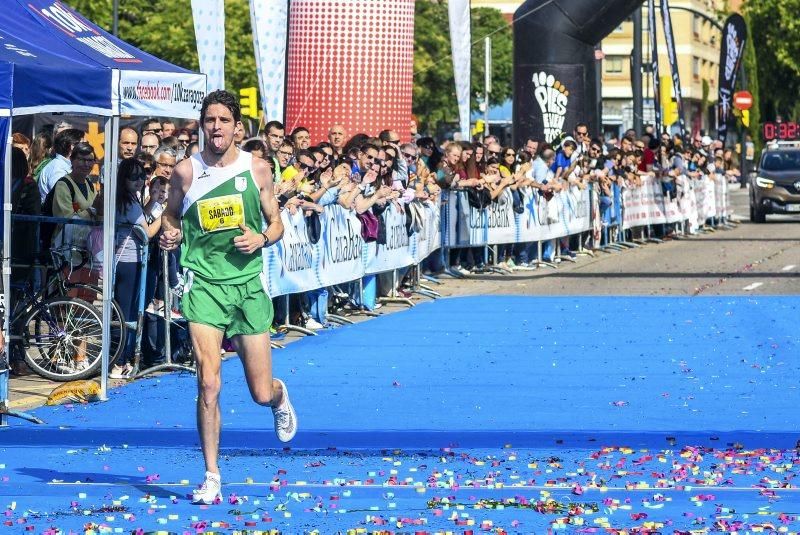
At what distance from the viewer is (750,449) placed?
10000mm

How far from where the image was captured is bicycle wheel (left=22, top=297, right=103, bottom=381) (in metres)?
13.1

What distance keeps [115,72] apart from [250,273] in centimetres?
344

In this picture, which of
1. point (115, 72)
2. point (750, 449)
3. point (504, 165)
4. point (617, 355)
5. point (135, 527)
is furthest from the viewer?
point (504, 165)

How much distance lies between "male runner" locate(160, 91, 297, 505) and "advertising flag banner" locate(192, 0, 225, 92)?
8.34 m

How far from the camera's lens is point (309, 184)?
17078 mm

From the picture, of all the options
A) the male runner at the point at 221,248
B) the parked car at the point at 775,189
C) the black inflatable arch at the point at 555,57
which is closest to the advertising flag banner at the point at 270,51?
the black inflatable arch at the point at 555,57

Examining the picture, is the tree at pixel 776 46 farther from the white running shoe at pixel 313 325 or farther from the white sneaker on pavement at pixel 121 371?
the white sneaker on pavement at pixel 121 371

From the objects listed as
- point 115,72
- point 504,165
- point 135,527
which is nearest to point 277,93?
point 504,165

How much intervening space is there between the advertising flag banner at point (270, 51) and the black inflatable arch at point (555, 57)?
10841 mm

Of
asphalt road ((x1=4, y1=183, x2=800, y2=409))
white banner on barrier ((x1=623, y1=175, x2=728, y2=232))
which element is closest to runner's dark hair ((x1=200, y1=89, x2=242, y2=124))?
asphalt road ((x1=4, y1=183, x2=800, y2=409))

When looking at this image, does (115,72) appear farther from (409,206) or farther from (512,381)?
A: (409,206)

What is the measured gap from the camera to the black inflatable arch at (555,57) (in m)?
30.8

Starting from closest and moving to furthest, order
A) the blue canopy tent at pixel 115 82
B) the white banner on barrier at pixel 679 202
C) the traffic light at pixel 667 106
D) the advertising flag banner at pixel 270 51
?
the blue canopy tent at pixel 115 82 → the advertising flag banner at pixel 270 51 → the white banner on barrier at pixel 679 202 → the traffic light at pixel 667 106

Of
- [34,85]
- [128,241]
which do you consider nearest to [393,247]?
[128,241]
